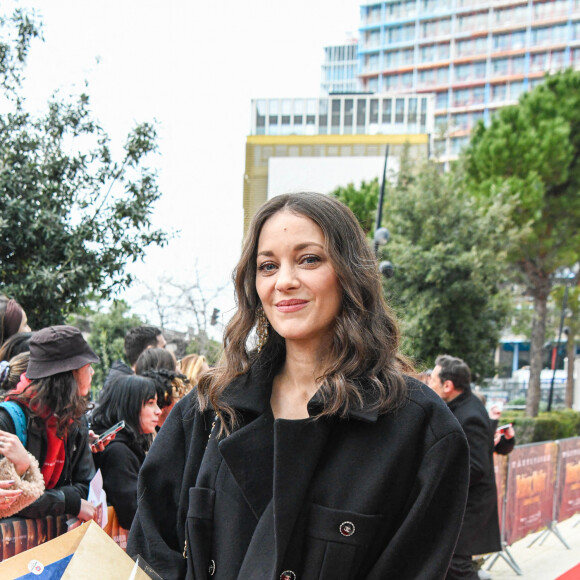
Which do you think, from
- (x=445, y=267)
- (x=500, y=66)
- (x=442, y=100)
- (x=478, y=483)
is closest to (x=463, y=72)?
(x=442, y=100)

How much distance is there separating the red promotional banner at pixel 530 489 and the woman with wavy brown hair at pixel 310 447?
6305 millimetres

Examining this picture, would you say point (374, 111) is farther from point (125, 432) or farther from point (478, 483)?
point (125, 432)

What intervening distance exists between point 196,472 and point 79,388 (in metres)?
1.98

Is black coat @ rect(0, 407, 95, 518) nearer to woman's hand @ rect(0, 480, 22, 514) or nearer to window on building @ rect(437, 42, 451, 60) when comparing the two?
woman's hand @ rect(0, 480, 22, 514)

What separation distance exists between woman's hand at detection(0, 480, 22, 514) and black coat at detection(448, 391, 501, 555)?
3450mm

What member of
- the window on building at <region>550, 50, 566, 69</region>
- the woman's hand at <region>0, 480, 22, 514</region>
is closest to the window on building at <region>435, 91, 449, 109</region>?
the window on building at <region>550, 50, 566, 69</region>

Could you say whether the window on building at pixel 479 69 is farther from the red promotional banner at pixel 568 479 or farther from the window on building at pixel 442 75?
the red promotional banner at pixel 568 479

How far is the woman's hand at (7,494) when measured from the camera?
3.28 metres

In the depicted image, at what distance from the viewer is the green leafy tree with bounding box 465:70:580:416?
2539 centimetres

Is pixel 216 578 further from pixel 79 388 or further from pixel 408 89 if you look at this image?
pixel 408 89

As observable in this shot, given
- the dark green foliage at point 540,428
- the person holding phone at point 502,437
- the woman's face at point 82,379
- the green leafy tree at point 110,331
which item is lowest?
the dark green foliage at point 540,428

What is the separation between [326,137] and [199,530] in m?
71.9

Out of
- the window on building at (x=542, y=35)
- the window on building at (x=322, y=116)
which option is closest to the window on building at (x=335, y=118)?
the window on building at (x=322, y=116)

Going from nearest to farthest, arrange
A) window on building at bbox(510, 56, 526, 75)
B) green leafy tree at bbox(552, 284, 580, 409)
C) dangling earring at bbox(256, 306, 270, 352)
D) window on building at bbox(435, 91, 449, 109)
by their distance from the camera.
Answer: dangling earring at bbox(256, 306, 270, 352)
green leafy tree at bbox(552, 284, 580, 409)
window on building at bbox(510, 56, 526, 75)
window on building at bbox(435, 91, 449, 109)
